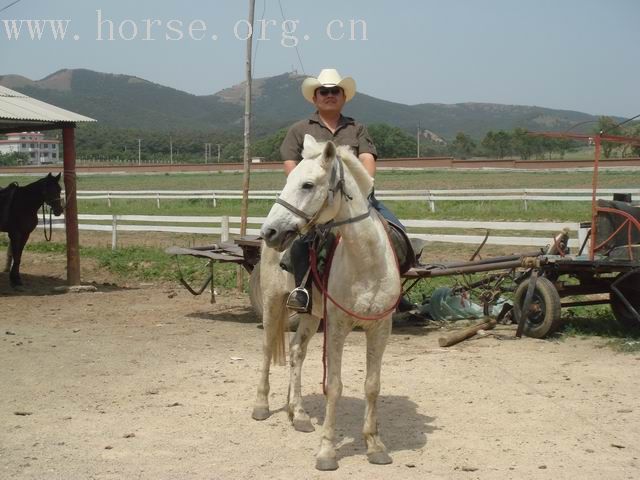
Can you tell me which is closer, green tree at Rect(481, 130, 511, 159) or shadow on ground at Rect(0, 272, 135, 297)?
shadow on ground at Rect(0, 272, 135, 297)

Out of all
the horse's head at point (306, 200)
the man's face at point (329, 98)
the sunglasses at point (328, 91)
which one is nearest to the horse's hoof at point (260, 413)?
the horse's head at point (306, 200)

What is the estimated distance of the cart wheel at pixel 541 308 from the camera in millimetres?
8422

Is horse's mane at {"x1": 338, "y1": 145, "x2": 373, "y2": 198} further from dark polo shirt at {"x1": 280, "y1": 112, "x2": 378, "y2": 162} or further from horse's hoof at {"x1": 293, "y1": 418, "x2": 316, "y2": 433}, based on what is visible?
horse's hoof at {"x1": 293, "y1": 418, "x2": 316, "y2": 433}

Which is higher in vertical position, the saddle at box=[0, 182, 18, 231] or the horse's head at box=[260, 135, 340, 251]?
the horse's head at box=[260, 135, 340, 251]

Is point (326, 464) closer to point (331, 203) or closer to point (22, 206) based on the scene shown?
point (331, 203)

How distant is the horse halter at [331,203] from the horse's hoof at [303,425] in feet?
5.41

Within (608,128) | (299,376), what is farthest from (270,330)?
(608,128)

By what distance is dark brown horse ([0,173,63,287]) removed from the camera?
13.6 m

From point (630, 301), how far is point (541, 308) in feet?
3.90

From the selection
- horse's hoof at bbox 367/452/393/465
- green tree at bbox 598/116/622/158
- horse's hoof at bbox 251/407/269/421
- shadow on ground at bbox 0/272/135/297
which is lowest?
shadow on ground at bbox 0/272/135/297

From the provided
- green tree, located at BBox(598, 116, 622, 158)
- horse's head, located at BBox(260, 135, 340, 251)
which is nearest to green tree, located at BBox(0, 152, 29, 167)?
green tree, located at BBox(598, 116, 622, 158)

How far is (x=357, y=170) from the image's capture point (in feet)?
16.6

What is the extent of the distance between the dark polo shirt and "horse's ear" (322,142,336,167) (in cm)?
130

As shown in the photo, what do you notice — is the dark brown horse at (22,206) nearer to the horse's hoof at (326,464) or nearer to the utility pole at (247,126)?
the utility pole at (247,126)
